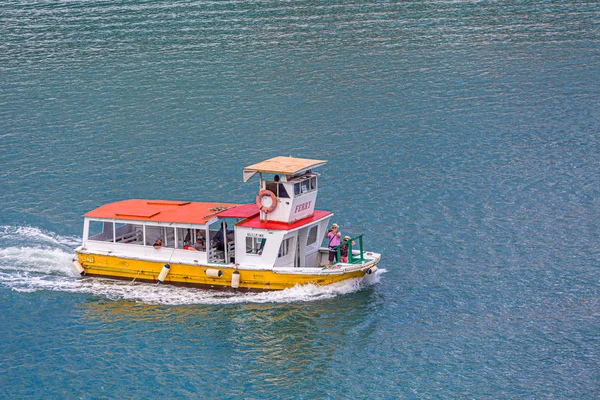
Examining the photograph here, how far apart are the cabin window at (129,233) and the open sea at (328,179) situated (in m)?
→ 3.51

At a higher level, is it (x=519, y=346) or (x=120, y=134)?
(x=120, y=134)

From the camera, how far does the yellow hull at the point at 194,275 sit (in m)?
53.4

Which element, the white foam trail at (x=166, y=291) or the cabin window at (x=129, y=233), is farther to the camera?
the cabin window at (x=129, y=233)

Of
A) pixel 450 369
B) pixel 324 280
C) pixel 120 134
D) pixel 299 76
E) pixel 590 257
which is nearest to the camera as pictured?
pixel 450 369

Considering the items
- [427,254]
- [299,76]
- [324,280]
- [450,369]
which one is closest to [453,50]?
[299,76]

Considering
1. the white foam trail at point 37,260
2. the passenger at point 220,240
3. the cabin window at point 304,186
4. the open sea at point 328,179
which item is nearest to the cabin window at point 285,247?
the open sea at point 328,179

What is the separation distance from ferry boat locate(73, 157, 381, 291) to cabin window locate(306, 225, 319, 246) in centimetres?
6

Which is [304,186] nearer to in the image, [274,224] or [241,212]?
[274,224]

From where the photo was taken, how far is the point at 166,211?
57312 mm

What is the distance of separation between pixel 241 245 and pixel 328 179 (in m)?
18.4

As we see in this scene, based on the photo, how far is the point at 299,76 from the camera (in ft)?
310

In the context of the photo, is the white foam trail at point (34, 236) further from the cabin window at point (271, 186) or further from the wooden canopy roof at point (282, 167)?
the cabin window at point (271, 186)

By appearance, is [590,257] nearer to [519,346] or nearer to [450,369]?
[519,346]

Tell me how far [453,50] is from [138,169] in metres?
41.0
